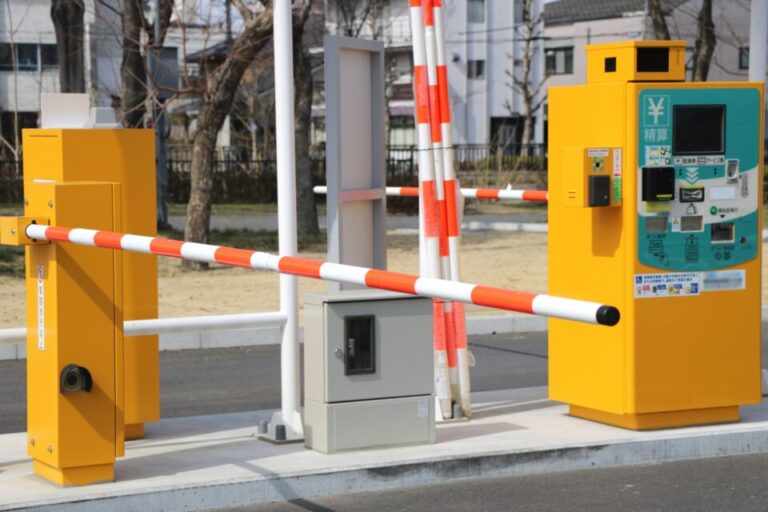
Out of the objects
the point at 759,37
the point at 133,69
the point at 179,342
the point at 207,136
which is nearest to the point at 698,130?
the point at 759,37

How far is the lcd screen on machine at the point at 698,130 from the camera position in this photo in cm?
747

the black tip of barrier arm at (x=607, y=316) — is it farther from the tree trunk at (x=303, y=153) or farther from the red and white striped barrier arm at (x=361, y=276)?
the tree trunk at (x=303, y=153)

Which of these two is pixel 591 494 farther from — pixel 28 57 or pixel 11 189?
pixel 28 57

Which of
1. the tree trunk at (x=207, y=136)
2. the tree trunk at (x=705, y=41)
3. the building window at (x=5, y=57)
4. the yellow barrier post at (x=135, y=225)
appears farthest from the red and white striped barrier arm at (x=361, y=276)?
the building window at (x=5, y=57)

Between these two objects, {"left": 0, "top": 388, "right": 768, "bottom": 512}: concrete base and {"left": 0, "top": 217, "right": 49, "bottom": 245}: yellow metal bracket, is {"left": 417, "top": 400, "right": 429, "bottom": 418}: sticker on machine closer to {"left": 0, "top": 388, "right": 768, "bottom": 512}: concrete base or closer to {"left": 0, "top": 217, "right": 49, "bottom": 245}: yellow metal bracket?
{"left": 0, "top": 388, "right": 768, "bottom": 512}: concrete base

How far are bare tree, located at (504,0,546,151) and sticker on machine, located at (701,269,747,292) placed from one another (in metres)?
42.3

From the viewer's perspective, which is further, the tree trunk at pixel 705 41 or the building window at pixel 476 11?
the building window at pixel 476 11

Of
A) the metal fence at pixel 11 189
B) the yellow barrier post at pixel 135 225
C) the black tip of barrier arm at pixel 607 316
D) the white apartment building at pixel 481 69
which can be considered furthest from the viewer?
the white apartment building at pixel 481 69

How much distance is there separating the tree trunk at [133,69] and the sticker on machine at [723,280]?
1377 cm

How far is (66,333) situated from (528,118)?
49.6m

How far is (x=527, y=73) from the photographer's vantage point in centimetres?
5706

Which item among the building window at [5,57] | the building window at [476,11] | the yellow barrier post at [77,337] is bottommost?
the yellow barrier post at [77,337]

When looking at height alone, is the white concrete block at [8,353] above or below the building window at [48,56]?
below

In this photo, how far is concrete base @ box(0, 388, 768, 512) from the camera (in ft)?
20.4
